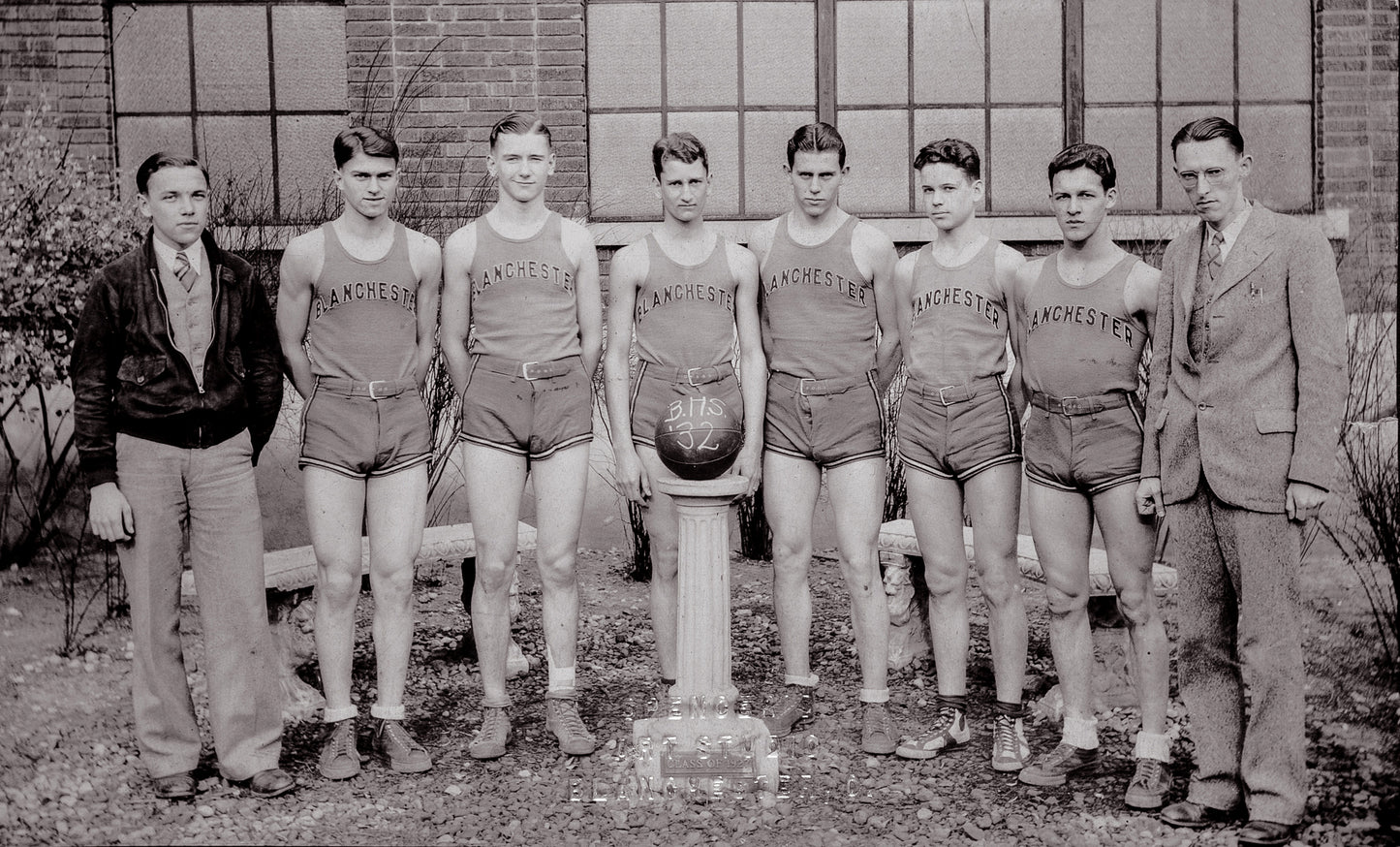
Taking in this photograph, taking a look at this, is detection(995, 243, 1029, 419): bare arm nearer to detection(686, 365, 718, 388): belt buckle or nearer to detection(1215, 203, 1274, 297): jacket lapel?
detection(1215, 203, 1274, 297): jacket lapel

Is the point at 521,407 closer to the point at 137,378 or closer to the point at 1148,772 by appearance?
the point at 137,378

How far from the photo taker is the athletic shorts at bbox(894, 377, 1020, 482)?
15.1 ft

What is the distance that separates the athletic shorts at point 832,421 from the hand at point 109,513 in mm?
2291

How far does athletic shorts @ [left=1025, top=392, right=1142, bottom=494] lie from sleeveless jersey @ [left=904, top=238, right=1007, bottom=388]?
1.03 feet

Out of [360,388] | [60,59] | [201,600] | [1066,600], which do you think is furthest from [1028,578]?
[60,59]

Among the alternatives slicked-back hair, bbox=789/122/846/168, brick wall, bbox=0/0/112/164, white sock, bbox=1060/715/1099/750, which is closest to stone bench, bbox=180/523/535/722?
slicked-back hair, bbox=789/122/846/168

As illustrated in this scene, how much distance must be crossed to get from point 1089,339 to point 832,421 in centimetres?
96

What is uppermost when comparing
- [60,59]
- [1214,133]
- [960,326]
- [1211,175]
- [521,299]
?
[60,59]

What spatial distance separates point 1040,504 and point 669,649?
1566 mm

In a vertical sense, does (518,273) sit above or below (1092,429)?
above

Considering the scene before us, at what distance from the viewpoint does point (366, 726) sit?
17.4 ft

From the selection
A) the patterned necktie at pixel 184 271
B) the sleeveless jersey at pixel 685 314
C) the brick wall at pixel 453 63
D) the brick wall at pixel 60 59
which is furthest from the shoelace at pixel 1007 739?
the brick wall at pixel 60 59

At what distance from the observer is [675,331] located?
4.84 metres

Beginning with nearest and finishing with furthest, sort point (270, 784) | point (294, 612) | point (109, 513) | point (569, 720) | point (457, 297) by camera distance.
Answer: point (109, 513)
point (270, 784)
point (457, 297)
point (569, 720)
point (294, 612)
